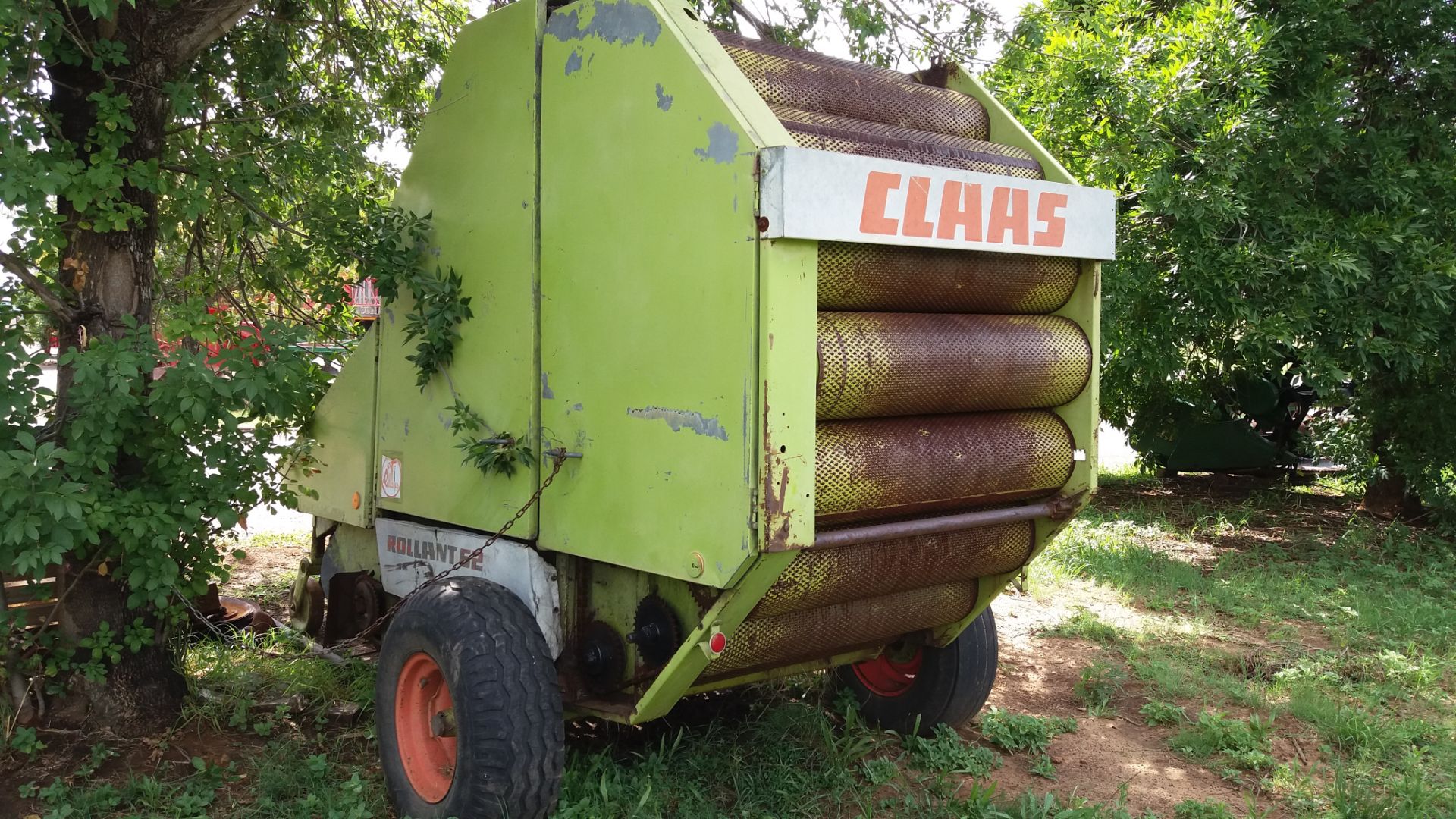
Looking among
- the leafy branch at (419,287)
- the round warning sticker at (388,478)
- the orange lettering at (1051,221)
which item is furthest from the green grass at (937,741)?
the orange lettering at (1051,221)

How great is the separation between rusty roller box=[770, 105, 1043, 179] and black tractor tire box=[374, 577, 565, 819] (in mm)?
1657

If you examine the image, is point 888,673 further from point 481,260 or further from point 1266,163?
point 1266,163

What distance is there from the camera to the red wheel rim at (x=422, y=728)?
3.50 metres

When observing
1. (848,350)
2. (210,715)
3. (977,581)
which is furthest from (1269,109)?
(210,715)

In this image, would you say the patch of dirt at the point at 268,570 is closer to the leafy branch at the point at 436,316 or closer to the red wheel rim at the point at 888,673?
the leafy branch at the point at 436,316

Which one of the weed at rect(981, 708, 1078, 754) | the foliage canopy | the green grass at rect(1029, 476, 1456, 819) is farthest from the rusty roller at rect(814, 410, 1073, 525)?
the foliage canopy

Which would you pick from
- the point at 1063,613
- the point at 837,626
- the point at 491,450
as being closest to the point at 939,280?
the point at 837,626

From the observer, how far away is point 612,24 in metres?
3.14

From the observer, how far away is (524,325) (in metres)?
3.47

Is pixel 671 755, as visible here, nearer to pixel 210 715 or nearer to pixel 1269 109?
pixel 210 715

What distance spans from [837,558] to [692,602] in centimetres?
44

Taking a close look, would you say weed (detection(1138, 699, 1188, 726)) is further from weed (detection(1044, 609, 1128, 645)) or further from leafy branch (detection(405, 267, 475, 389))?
leafy branch (detection(405, 267, 475, 389))

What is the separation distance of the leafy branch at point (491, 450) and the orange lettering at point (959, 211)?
1.42m

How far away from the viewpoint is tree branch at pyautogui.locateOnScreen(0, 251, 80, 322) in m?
3.75
